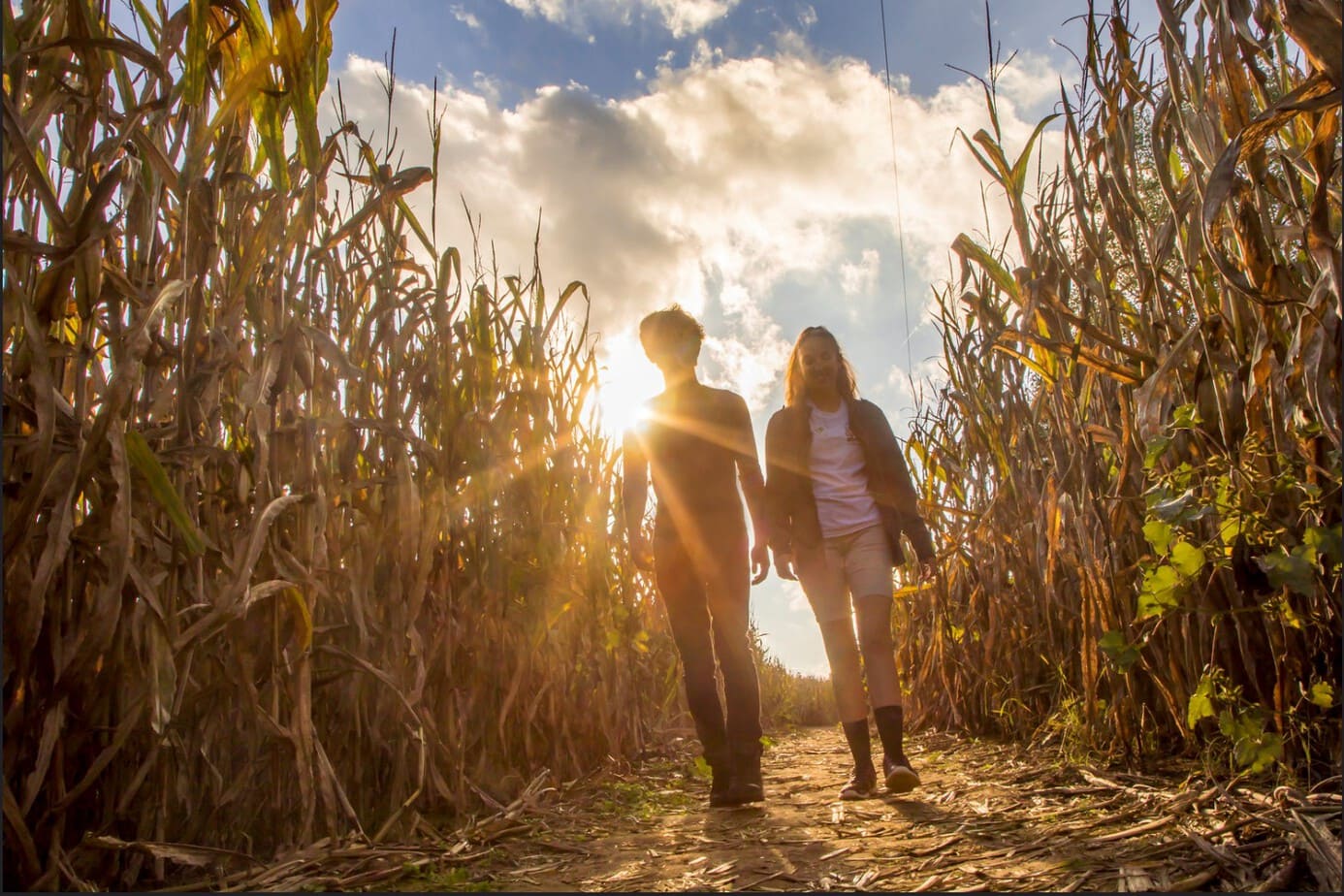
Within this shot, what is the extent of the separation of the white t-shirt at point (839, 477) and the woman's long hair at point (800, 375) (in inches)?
3.1

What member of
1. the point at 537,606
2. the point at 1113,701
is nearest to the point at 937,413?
the point at 1113,701

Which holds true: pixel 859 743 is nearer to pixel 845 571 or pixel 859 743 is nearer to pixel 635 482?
pixel 845 571

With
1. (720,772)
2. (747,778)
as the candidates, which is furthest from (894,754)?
(720,772)

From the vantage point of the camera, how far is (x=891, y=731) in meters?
3.06

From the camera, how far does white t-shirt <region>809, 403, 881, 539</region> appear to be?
327 cm

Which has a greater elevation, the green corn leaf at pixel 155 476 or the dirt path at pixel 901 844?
the green corn leaf at pixel 155 476

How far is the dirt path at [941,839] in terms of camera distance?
1.63 meters

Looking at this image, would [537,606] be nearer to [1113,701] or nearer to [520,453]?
[520,453]

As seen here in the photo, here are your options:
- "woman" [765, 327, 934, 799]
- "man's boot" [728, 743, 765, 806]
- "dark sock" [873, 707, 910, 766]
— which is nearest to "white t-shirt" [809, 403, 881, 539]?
"woman" [765, 327, 934, 799]

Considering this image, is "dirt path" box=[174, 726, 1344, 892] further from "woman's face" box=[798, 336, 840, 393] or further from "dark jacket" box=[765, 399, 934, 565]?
"woman's face" box=[798, 336, 840, 393]

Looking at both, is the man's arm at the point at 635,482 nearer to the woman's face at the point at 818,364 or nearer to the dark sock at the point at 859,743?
the woman's face at the point at 818,364

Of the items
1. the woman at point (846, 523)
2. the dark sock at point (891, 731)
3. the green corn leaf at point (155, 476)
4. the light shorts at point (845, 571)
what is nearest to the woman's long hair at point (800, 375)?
the woman at point (846, 523)

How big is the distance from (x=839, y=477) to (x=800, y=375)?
1.45ft

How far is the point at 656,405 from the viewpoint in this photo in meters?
3.48
